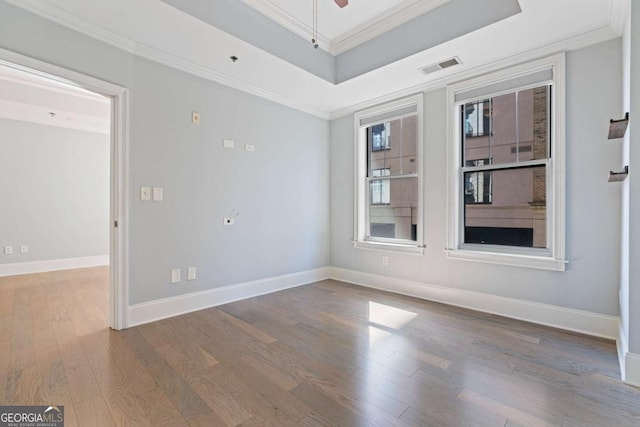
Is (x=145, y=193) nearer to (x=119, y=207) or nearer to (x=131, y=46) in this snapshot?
(x=119, y=207)

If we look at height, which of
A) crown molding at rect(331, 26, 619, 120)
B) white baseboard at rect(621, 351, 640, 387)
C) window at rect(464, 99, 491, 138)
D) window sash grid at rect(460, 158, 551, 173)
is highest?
crown molding at rect(331, 26, 619, 120)

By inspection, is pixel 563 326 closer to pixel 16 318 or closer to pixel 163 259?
pixel 163 259

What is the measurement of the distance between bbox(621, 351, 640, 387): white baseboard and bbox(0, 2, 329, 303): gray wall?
3.42 m

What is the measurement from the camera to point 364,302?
3523mm

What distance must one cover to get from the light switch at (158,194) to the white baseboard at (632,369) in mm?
3986

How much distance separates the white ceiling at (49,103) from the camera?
13.2ft

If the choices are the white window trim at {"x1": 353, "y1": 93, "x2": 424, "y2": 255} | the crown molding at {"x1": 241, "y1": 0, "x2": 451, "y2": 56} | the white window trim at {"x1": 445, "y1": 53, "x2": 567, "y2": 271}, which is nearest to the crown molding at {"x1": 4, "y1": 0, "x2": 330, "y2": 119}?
the crown molding at {"x1": 241, "y1": 0, "x2": 451, "y2": 56}

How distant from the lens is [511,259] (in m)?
2.99

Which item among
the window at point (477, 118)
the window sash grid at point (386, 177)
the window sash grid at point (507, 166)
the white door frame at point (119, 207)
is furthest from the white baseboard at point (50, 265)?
the window at point (477, 118)

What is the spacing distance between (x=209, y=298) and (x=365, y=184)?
9.06ft

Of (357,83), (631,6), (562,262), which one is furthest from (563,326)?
(357,83)

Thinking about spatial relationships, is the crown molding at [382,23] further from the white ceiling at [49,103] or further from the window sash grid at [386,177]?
the white ceiling at [49,103]

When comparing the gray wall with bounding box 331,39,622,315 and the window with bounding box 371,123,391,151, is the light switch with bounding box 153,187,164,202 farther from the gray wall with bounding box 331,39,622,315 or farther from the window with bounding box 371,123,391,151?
the gray wall with bounding box 331,39,622,315

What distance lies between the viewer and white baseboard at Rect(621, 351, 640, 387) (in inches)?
72.4
